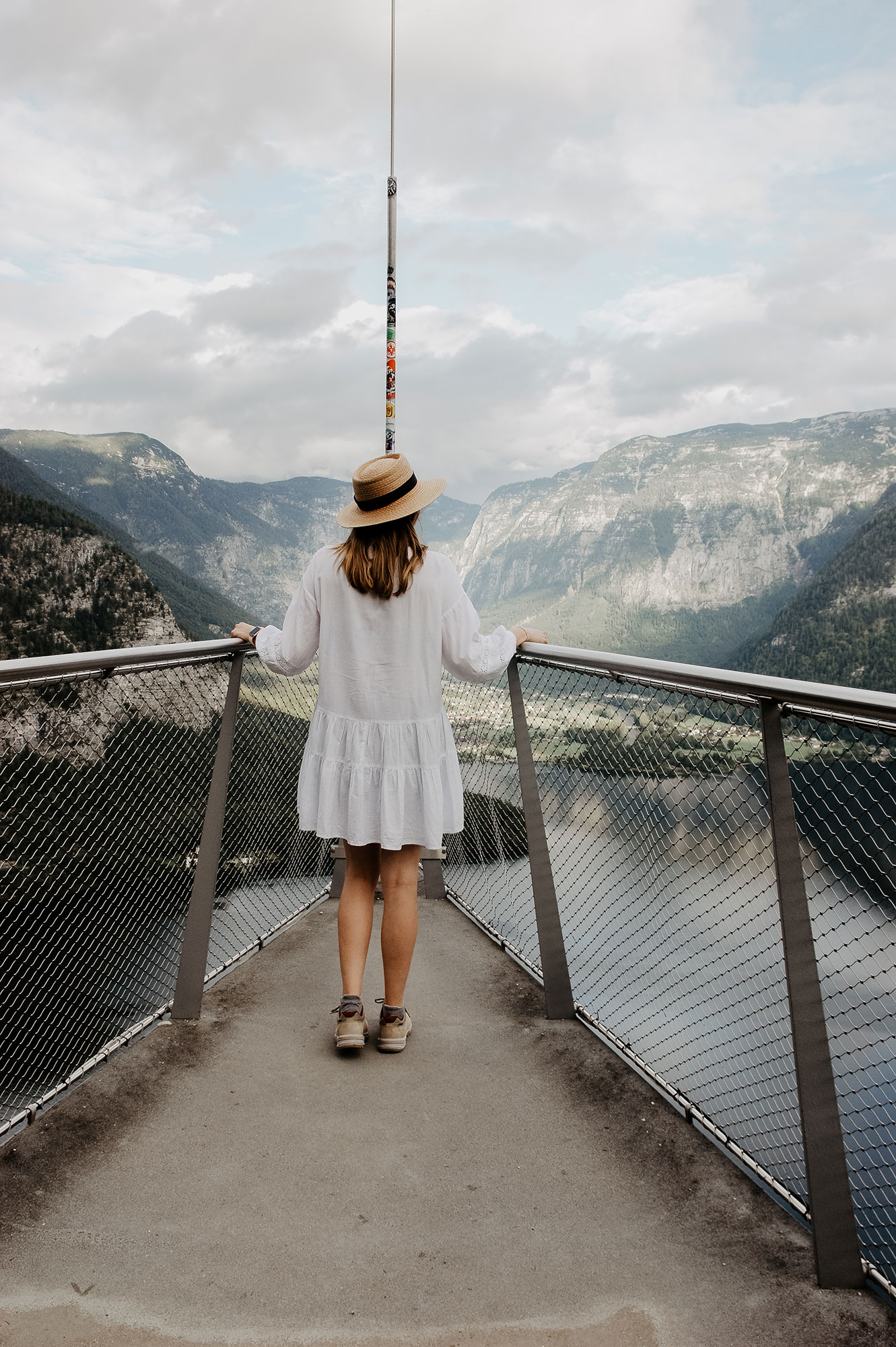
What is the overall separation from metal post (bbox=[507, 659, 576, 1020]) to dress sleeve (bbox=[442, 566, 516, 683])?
1.10 ft

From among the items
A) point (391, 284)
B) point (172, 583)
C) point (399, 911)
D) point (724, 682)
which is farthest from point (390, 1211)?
point (172, 583)

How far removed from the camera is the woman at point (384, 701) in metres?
2.25

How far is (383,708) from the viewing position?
7.57ft

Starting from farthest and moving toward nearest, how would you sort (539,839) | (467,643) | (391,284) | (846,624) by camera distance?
1. (846,624)
2. (391,284)
3. (539,839)
4. (467,643)

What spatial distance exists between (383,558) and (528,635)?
688mm

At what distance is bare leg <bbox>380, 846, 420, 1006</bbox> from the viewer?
242 centimetres

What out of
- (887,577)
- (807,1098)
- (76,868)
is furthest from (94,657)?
(887,577)

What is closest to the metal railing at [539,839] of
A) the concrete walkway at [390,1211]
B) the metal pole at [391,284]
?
the concrete walkway at [390,1211]

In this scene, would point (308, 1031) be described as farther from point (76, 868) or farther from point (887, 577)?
point (887, 577)

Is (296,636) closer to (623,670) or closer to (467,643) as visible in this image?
(467,643)

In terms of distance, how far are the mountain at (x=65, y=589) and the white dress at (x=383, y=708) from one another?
64.1 m

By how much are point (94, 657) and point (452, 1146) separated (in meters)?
1.40

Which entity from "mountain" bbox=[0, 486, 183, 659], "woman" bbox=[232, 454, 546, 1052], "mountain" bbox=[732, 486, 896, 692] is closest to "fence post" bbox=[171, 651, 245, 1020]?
"woman" bbox=[232, 454, 546, 1052]

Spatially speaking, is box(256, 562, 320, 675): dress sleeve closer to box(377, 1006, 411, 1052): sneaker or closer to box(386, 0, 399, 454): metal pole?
box(377, 1006, 411, 1052): sneaker
